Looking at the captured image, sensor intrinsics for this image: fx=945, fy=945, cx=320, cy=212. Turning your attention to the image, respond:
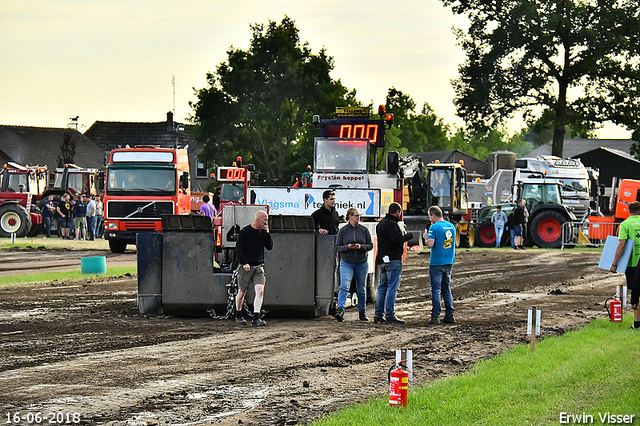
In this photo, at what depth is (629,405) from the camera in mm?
8688

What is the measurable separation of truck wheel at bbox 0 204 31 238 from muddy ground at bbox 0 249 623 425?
2120 centimetres

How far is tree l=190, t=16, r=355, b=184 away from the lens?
64.2 m

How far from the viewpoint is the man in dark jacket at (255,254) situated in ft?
47.7

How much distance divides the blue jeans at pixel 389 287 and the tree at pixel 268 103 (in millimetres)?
48317

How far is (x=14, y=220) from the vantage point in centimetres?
4075

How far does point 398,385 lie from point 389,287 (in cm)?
687

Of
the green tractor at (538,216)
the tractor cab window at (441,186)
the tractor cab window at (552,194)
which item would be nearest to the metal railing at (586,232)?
the green tractor at (538,216)

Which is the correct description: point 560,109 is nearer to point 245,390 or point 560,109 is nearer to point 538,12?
point 538,12

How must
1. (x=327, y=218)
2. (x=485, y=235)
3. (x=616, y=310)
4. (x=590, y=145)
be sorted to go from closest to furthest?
(x=616, y=310) < (x=327, y=218) < (x=485, y=235) < (x=590, y=145)

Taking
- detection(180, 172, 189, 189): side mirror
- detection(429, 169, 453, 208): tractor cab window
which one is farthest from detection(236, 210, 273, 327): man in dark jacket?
detection(429, 169, 453, 208): tractor cab window

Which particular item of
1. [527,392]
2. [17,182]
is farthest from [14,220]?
[527,392]

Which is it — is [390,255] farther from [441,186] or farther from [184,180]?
Answer: [441,186]

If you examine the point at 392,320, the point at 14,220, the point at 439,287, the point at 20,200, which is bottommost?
the point at 392,320

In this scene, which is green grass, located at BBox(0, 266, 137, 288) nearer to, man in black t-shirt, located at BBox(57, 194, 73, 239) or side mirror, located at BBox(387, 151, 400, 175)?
side mirror, located at BBox(387, 151, 400, 175)
